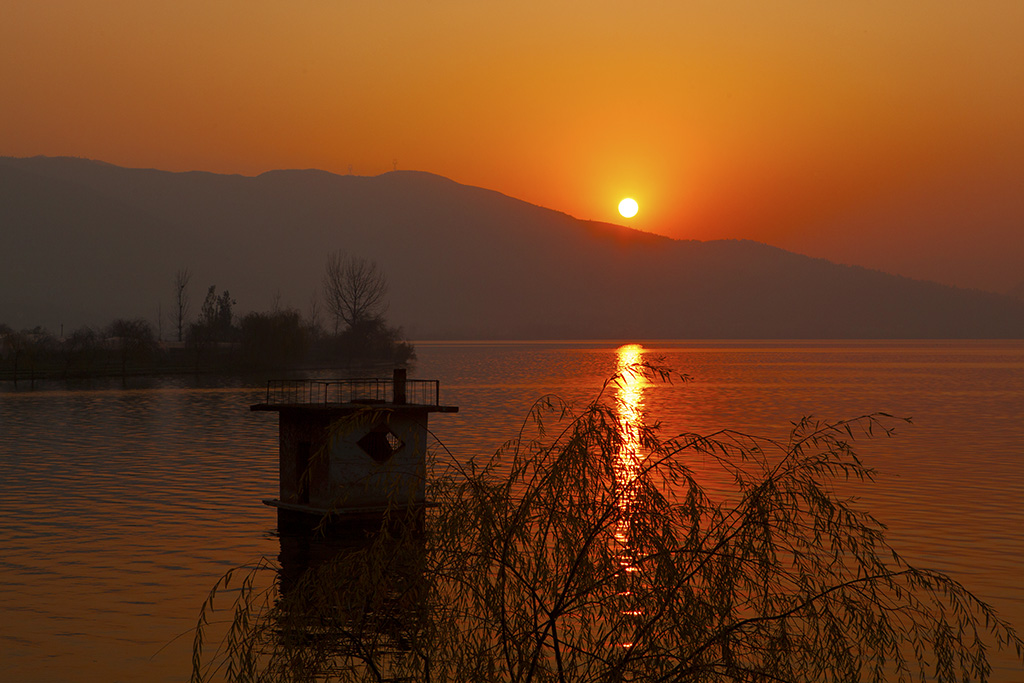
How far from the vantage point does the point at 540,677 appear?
12.0 m

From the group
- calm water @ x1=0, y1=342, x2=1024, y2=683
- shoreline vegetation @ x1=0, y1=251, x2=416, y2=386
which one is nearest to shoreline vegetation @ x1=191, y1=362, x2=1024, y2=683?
calm water @ x1=0, y1=342, x2=1024, y2=683

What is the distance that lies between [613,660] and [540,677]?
0.86m

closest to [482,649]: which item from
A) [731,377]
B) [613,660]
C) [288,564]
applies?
[613,660]

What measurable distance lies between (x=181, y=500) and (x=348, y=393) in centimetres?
5851

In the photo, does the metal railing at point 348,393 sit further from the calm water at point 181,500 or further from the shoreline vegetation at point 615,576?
the shoreline vegetation at point 615,576

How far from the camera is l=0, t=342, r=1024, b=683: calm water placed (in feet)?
78.5

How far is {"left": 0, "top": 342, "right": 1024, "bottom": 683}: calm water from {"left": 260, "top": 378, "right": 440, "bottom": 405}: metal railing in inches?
129

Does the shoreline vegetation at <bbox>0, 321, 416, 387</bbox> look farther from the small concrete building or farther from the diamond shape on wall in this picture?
the diamond shape on wall

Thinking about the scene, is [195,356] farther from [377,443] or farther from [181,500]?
[377,443]

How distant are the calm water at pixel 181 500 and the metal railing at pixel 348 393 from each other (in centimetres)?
→ 328

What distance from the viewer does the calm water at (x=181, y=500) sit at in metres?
23.9

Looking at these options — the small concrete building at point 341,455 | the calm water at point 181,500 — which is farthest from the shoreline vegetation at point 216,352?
the small concrete building at point 341,455

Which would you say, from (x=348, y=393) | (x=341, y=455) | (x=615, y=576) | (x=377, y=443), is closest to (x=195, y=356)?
(x=348, y=393)

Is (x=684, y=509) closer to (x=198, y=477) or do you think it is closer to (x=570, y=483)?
(x=570, y=483)
